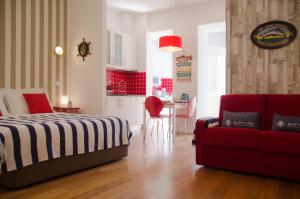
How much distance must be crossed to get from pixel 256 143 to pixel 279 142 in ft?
0.76

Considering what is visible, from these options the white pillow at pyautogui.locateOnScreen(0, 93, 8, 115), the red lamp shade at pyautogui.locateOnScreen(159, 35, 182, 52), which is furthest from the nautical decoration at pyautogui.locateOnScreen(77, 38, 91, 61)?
the white pillow at pyautogui.locateOnScreen(0, 93, 8, 115)

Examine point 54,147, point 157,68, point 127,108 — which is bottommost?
point 54,147

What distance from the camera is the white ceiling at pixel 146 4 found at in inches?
241

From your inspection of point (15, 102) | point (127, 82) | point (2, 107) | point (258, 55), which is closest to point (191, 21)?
point (127, 82)

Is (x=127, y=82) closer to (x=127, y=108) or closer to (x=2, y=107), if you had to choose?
(x=127, y=108)

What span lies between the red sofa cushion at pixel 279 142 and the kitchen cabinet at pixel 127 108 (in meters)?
3.75

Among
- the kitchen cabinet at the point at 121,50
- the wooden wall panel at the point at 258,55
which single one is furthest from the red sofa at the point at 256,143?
the kitchen cabinet at the point at 121,50

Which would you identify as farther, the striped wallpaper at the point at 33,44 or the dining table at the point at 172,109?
the dining table at the point at 172,109

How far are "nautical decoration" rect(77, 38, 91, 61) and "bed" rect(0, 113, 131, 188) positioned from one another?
2.42 meters

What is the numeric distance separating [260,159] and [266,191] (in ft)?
1.61

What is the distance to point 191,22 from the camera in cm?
623

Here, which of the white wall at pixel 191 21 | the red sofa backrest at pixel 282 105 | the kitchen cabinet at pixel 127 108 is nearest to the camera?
the red sofa backrest at pixel 282 105

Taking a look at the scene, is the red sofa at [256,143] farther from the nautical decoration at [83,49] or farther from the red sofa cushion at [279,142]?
the nautical decoration at [83,49]

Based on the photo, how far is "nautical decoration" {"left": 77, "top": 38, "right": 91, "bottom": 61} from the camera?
543 centimetres
